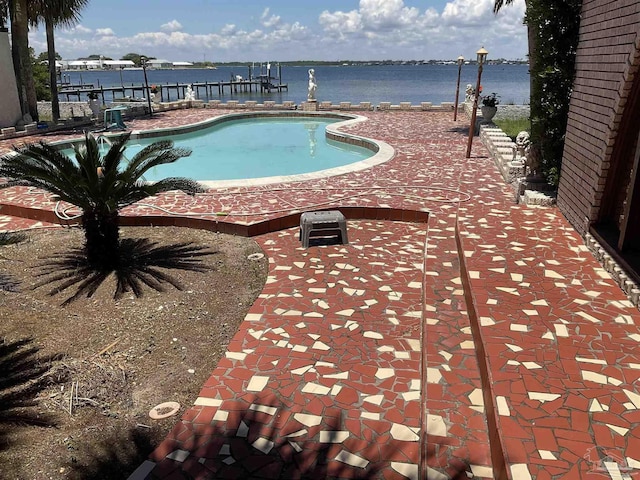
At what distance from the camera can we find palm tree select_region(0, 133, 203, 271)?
6867 mm

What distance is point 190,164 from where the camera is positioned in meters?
16.7

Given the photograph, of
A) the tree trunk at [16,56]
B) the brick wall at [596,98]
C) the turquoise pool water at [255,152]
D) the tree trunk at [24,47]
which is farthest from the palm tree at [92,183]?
the tree trunk at [16,56]

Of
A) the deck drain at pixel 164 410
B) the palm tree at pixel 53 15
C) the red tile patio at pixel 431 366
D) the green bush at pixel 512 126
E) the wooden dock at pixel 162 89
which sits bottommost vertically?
the deck drain at pixel 164 410

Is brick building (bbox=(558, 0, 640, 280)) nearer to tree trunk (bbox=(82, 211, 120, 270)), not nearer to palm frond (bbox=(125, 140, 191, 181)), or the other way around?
palm frond (bbox=(125, 140, 191, 181))

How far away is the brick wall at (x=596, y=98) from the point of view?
5.65 m

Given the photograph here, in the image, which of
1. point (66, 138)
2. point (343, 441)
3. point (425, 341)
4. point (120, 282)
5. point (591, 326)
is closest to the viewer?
point (343, 441)

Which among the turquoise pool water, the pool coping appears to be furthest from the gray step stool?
the turquoise pool water

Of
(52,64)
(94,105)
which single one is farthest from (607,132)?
(52,64)

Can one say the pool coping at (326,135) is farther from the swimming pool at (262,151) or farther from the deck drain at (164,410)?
the deck drain at (164,410)

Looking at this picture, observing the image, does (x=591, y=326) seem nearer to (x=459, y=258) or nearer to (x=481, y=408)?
(x=481, y=408)

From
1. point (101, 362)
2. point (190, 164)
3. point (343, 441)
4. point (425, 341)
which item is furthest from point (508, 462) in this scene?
point (190, 164)

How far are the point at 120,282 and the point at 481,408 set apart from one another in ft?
16.6

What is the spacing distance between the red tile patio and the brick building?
1.44 feet

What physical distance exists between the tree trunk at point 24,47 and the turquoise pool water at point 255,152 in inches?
214
